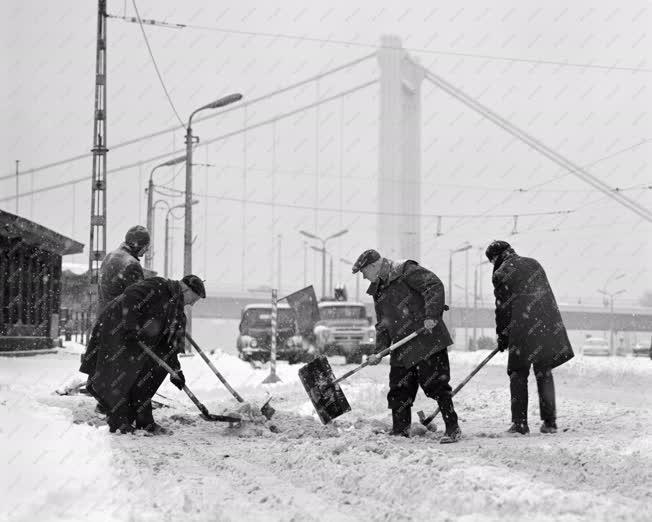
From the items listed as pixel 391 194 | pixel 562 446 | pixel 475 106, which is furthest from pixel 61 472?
pixel 475 106

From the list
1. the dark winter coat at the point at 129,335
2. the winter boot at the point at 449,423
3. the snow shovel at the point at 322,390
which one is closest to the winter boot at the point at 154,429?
the dark winter coat at the point at 129,335

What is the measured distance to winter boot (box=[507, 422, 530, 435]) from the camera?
719cm

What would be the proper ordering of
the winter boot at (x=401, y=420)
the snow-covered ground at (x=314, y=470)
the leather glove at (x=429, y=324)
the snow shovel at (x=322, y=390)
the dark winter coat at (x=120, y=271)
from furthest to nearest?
the dark winter coat at (x=120, y=271) < the snow shovel at (x=322, y=390) < the winter boot at (x=401, y=420) < the leather glove at (x=429, y=324) < the snow-covered ground at (x=314, y=470)

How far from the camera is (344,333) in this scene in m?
25.3

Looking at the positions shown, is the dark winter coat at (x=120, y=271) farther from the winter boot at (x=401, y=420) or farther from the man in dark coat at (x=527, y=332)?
the man in dark coat at (x=527, y=332)

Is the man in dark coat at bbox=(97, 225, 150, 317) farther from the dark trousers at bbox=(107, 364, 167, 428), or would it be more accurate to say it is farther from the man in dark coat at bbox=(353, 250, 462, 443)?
the man in dark coat at bbox=(353, 250, 462, 443)

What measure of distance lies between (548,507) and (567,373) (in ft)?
50.8

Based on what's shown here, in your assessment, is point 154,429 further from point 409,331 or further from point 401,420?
point 409,331

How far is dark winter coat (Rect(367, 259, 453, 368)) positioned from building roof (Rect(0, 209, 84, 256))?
39.6 feet

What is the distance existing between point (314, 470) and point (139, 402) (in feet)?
8.00

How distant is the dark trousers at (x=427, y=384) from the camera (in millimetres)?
6969

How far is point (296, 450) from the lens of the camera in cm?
609

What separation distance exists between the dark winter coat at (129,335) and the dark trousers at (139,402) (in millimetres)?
20

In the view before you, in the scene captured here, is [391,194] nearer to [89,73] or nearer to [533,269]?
[89,73]
